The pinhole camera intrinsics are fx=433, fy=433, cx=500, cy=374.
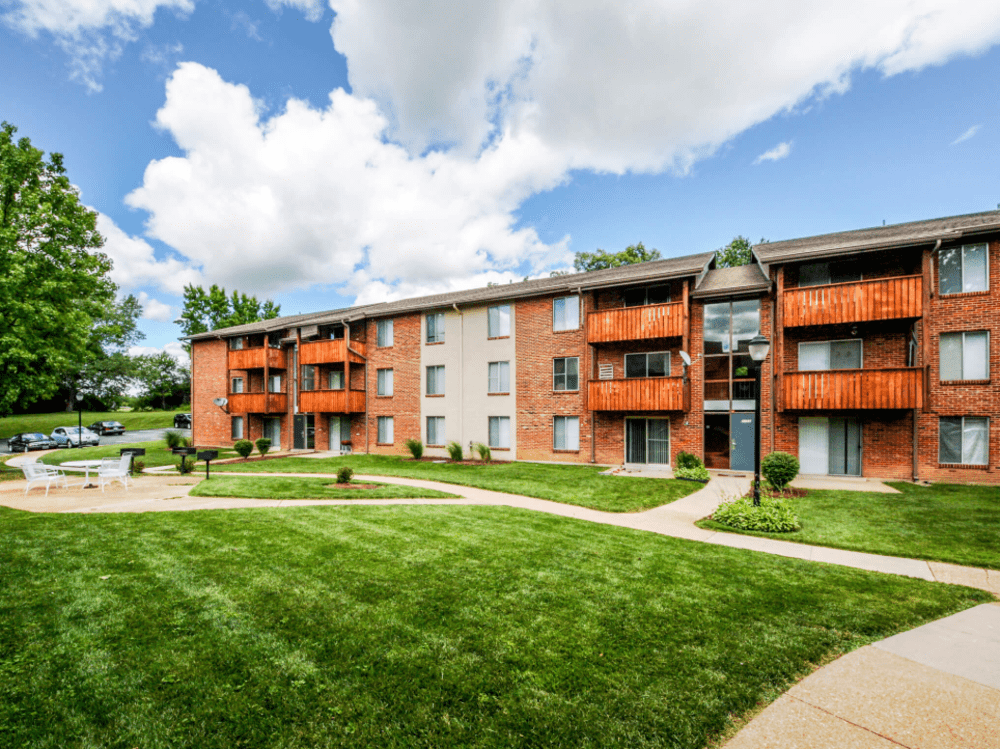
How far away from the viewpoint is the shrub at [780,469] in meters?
11.9

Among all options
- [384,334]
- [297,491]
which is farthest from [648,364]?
[384,334]

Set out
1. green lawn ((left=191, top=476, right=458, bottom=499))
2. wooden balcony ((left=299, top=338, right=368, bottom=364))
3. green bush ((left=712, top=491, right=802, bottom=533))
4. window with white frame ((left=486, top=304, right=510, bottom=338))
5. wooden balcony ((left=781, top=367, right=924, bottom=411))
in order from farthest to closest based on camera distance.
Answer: wooden balcony ((left=299, top=338, right=368, bottom=364)), window with white frame ((left=486, top=304, right=510, bottom=338)), wooden balcony ((left=781, top=367, right=924, bottom=411)), green lawn ((left=191, top=476, right=458, bottom=499)), green bush ((left=712, top=491, right=802, bottom=533))

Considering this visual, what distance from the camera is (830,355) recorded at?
15.5 m

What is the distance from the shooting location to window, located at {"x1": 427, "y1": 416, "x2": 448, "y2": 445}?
72.6 feet

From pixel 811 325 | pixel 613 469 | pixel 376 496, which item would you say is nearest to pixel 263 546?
pixel 376 496

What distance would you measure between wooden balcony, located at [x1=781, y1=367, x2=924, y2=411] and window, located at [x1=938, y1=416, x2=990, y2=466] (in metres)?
1.53

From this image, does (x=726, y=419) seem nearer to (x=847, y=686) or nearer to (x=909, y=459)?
(x=909, y=459)

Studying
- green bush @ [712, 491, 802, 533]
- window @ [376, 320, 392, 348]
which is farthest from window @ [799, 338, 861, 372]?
window @ [376, 320, 392, 348]

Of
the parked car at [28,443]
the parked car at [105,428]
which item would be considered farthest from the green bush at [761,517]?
the parked car at [105,428]

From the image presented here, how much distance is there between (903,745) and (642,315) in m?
15.5

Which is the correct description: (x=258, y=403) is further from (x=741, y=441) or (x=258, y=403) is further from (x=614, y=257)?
(x=614, y=257)

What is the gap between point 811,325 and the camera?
14969mm

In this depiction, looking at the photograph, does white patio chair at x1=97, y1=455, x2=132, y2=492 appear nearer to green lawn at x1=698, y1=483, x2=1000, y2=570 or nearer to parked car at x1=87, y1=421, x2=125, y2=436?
green lawn at x1=698, y1=483, x2=1000, y2=570

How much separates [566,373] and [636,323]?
12.2ft
